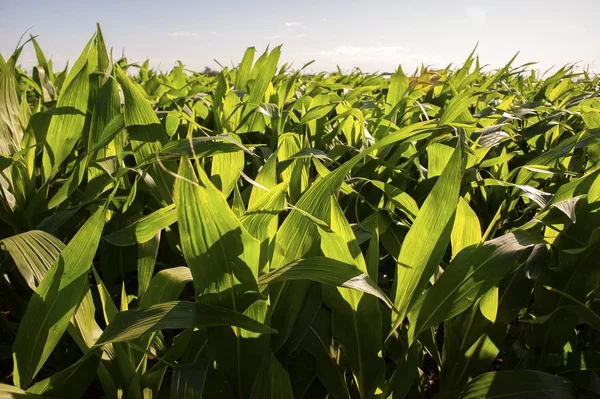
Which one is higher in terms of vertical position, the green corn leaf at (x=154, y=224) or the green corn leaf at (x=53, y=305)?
the green corn leaf at (x=154, y=224)

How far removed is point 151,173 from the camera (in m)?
0.94

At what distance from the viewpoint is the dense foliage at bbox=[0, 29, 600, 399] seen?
23.2 inches

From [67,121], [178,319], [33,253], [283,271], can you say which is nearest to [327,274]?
[283,271]

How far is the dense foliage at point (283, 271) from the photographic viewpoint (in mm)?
590

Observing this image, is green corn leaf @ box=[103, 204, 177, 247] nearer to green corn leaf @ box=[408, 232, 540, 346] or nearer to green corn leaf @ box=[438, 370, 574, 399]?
green corn leaf @ box=[408, 232, 540, 346]

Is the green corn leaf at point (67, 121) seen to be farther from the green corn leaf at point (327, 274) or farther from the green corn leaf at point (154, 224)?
the green corn leaf at point (327, 274)

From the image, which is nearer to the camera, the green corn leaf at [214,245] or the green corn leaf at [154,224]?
the green corn leaf at [214,245]

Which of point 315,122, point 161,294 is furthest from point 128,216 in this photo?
point 315,122

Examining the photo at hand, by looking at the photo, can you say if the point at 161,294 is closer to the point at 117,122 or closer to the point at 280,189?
the point at 280,189

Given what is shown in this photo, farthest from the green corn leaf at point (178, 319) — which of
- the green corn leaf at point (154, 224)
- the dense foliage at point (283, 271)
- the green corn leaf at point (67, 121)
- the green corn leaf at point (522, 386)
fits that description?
the green corn leaf at point (67, 121)

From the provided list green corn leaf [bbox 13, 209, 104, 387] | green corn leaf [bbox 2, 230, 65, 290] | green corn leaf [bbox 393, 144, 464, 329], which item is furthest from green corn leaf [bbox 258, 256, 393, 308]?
green corn leaf [bbox 2, 230, 65, 290]

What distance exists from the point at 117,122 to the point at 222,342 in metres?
0.52

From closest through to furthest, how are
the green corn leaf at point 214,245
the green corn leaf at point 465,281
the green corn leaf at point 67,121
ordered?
the green corn leaf at point 214,245 → the green corn leaf at point 465,281 → the green corn leaf at point 67,121

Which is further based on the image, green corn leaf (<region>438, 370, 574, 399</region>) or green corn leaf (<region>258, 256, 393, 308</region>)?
green corn leaf (<region>438, 370, 574, 399</region>)
